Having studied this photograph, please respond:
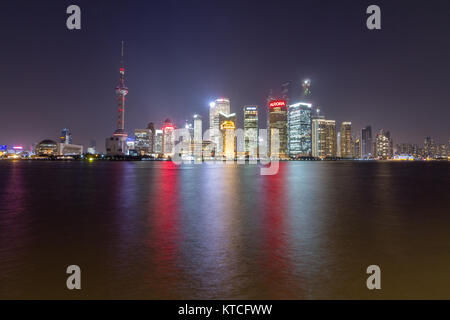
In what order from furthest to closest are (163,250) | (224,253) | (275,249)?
(275,249)
(163,250)
(224,253)

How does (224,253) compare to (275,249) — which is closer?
(224,253)

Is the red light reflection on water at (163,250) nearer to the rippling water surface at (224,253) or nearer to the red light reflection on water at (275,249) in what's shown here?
the rippling water surface at (224,253)

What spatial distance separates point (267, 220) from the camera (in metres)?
18.5

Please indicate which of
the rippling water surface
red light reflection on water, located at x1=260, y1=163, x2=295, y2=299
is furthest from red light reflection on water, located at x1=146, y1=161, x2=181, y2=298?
red light reflection on water, located at x1=260, y1=163, x2=295, y2=299

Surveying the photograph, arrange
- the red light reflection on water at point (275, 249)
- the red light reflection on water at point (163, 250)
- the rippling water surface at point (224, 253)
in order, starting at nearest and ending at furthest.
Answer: the rippling water surface at point (224, 253) < the red light reflection on water at point (163, 250) < the red light reflection on water at point (275, 249)

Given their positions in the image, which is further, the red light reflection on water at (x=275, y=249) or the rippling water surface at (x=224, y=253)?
the red light reflection on water at (x=275, y=249)

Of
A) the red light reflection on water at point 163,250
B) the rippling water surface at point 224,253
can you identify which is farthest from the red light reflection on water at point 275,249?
the red light reflection on water at point 163,250

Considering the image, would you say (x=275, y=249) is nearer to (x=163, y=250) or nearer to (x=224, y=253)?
(x=224, y=253)

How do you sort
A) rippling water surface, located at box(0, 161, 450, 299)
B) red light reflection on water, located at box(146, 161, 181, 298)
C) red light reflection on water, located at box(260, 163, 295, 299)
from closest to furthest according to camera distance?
1. rippling water surface, located at box(0, 161, 450, 299)
2. red light reflection on water, located at box(146, 161, 181, 298)
3. red light reflection on water, located at box(260, 163, 295, 299)

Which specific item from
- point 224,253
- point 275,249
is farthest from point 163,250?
point 275,249

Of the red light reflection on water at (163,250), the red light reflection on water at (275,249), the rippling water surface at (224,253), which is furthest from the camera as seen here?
the red light reflection on water at (275,249)

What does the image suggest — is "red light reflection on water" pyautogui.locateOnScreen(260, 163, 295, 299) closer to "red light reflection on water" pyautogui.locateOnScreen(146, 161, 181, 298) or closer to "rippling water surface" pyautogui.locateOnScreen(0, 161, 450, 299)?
"rippling water surface" pyautogui.locateOnScreen(0, 161, 450, 299)
